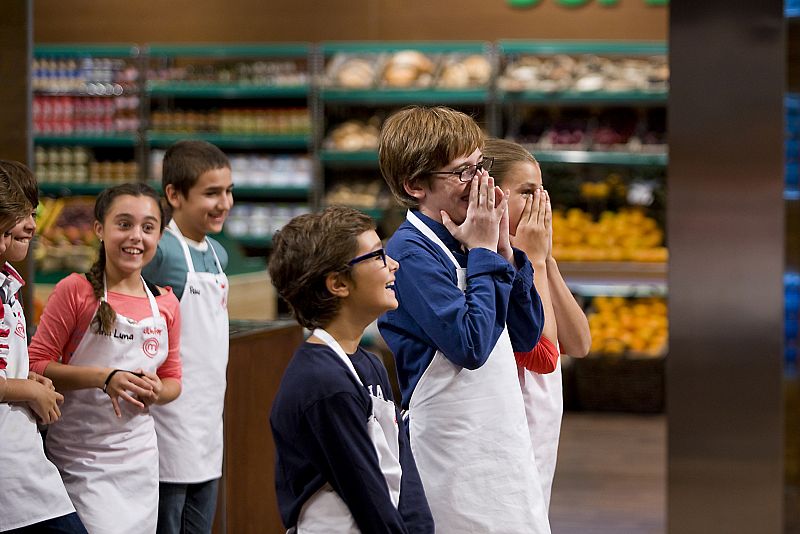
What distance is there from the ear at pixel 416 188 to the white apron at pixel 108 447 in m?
0.67

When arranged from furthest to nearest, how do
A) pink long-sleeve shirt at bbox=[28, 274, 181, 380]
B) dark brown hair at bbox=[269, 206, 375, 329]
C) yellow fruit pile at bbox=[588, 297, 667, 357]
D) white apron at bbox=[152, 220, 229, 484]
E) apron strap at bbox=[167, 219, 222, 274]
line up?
yellow fruit pile at bbox=[588, 297, 667, 357], apron strap at bbox=[167, 219, 222, 274], white apron at bbox=[152, 220, 229, 484], pink long-sleeve shirt at bbox=[28, 274, 181, 380], dark brown hair at bbox=[269, 206, 375, 329]

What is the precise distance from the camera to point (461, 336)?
1.85 metres

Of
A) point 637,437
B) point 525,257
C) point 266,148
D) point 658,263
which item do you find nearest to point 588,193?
point 658,263

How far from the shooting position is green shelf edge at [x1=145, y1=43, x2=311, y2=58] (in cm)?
812

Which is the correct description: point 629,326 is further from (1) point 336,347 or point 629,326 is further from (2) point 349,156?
(1) point 336,347

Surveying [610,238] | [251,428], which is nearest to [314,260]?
[251,428]

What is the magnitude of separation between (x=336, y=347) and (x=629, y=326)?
5461mm

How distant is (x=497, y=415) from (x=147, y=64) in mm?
7137

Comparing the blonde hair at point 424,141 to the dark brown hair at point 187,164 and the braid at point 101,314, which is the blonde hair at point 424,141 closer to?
the braid at point 101,314

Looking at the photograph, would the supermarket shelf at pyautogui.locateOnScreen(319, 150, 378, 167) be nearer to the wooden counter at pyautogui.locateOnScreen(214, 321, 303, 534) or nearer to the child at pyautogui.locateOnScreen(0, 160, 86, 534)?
the wooden counter at pyautogui.locateOnScreen(214, 321, 303, 534)

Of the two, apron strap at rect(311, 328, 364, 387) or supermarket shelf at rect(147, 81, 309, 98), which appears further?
supermarket shelf at rect(147, 81, 309, 98)

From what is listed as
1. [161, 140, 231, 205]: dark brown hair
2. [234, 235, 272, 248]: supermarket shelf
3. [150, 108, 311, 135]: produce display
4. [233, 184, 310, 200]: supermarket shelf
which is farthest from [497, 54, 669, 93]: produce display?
[161, 140, 231, 205]: dark brown hair

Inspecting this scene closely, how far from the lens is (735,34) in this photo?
2656 mm

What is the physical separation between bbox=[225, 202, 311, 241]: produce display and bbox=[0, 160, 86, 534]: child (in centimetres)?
604
